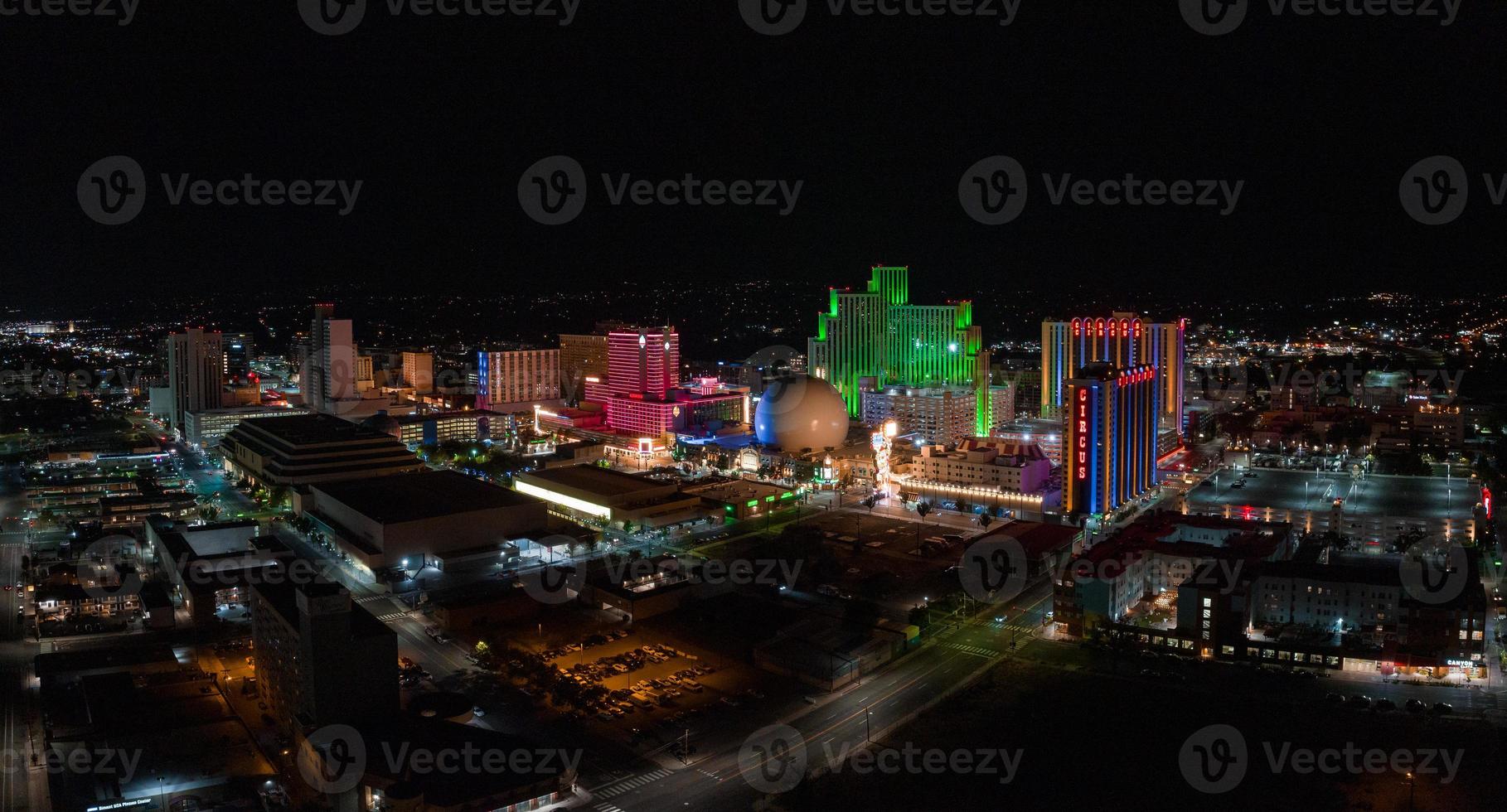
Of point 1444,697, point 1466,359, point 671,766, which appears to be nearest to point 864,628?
point 671,766

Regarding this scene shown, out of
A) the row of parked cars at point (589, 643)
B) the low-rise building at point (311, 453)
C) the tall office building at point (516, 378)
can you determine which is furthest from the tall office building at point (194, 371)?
the row of parked cars at point (589, 643)

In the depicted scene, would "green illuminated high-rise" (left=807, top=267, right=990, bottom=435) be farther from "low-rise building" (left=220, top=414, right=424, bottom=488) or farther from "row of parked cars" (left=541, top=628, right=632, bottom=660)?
"row of parked cars" (left=541, top=628, right=632, bottom=660)

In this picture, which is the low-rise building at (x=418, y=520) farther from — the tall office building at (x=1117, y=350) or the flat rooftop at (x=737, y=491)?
the tall office building at (x=1117, y=350)

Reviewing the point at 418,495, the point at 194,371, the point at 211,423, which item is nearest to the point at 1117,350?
the point at 418,495

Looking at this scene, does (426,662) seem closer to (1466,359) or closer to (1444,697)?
(1444,697)

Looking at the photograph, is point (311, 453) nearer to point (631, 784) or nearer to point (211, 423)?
point (211, 423)
